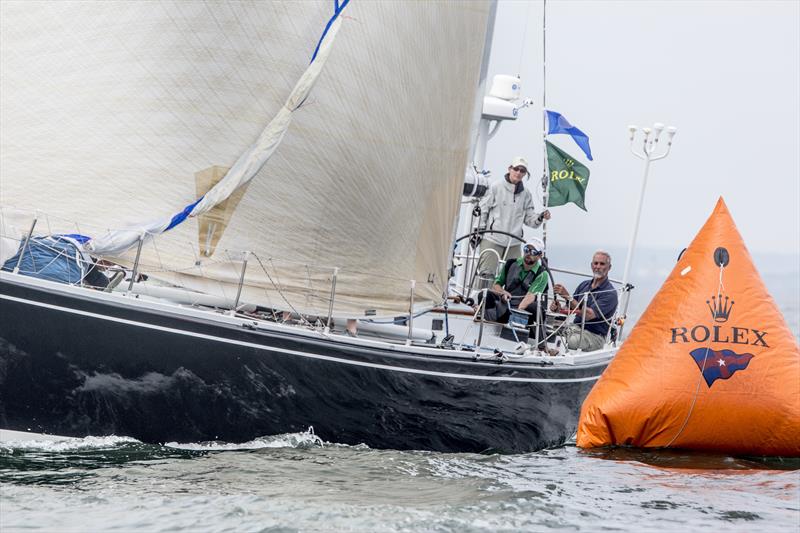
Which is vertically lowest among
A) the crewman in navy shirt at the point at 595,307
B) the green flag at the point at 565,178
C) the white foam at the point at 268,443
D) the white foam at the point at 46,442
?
the white foam at the point at 46,442

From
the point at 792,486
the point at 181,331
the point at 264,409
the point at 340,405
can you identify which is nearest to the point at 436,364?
the point at 340,405

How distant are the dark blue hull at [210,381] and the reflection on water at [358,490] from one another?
0.15m

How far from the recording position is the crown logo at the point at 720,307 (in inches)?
368

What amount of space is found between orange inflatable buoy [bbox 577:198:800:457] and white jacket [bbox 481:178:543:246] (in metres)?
2.25

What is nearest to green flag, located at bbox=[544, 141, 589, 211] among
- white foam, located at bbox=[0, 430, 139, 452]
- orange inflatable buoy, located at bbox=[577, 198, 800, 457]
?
orange inflatable buoy, located at bbox=[577, 198, 800, 457]

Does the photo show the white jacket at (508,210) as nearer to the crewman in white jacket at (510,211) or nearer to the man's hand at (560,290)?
the crewman in white jacket at (510,211)

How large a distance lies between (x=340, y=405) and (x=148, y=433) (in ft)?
4.40

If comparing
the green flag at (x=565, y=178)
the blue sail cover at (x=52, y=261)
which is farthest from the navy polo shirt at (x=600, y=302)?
the blue sail cover at (x=52, y=261)

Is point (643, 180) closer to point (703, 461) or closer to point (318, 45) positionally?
point (703, 461)

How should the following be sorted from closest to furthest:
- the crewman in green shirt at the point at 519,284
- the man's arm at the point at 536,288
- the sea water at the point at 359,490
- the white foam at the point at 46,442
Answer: the sea water at the point at 359,490
the white foam at the point at 46,442
the man's arm at the point at 536,288
the crewman in green shirt at the point at 519,284

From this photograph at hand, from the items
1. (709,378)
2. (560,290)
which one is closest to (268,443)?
(709,378)

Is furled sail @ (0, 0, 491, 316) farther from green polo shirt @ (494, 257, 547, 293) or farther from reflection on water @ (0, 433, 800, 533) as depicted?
green polo shirt @ (494, 257, 547, 293)

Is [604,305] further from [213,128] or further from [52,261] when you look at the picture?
[52,261]

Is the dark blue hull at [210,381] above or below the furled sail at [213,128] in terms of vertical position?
below
